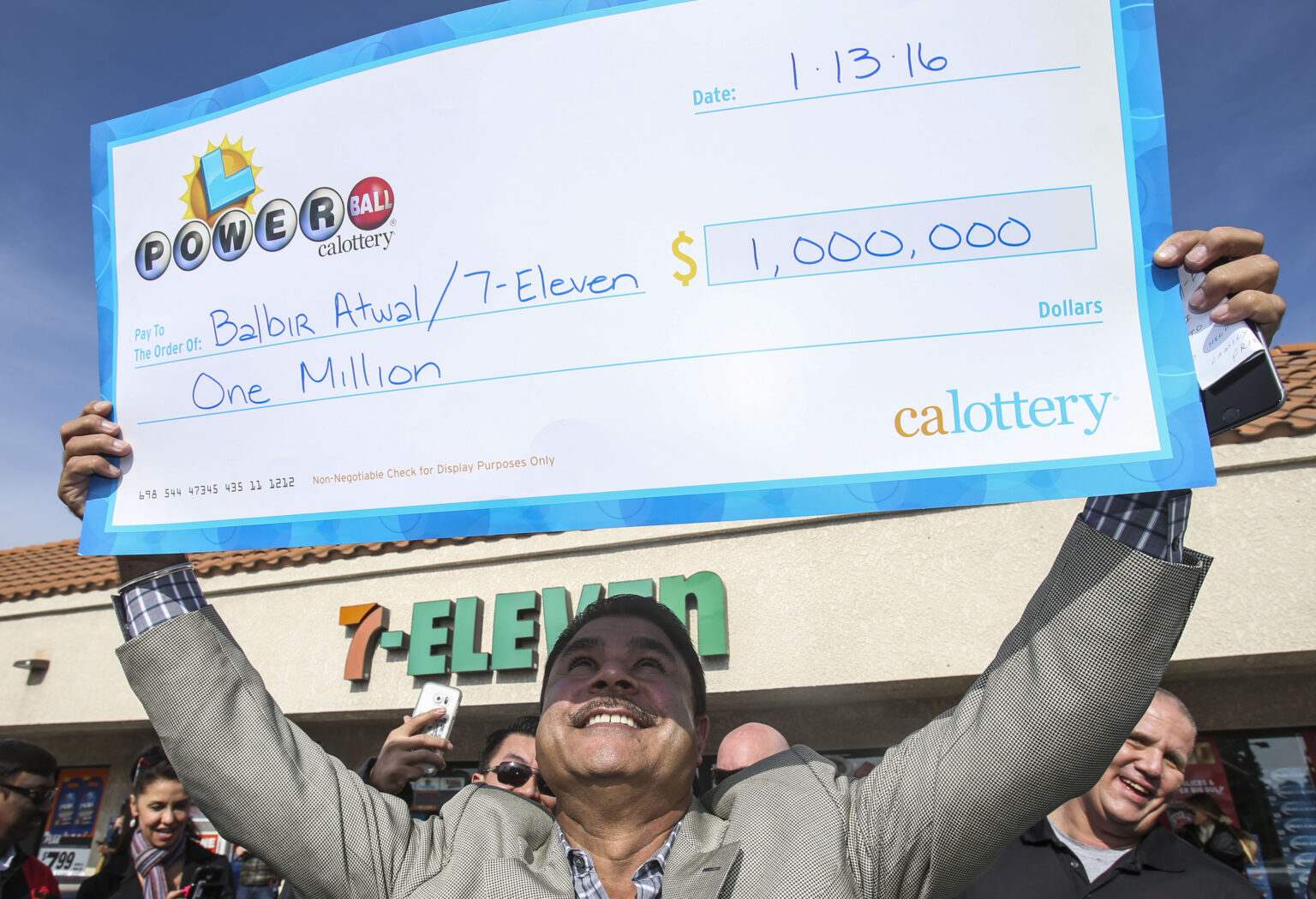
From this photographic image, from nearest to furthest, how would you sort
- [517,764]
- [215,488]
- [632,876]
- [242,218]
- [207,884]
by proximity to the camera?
[632,876], [215,488], [242,218], [517,764], [207,884]

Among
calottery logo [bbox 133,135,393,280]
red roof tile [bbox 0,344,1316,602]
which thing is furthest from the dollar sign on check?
red roof tile [bbox 0,344,1316,602]

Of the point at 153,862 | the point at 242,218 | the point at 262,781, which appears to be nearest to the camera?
the point at 262,781

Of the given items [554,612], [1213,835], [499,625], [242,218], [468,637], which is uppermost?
[242,218]

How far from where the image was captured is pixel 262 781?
148cm

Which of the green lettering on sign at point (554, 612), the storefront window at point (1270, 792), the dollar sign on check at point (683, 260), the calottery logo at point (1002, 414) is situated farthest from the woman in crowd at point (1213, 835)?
the green lettering on sign at point (554, 612)

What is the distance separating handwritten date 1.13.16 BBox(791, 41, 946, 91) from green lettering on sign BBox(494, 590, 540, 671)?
21.8 ft

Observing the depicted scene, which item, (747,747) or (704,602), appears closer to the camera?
(747,747)

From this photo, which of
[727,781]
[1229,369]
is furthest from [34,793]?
[1229,369]

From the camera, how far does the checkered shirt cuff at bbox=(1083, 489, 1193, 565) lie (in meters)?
1.39

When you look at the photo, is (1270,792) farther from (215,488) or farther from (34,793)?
(34,793)

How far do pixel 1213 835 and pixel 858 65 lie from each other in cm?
486

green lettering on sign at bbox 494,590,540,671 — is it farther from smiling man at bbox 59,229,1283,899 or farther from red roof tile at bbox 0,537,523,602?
smiling man at bbox 59,229,1283,899

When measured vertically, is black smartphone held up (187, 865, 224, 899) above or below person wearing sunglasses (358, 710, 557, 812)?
below

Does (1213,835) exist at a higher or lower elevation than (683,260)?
lower
